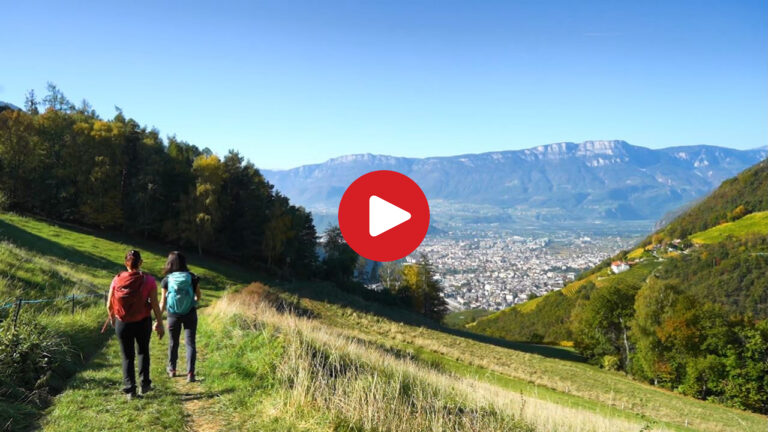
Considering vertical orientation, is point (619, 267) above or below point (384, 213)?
below

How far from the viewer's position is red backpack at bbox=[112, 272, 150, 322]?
237 inches

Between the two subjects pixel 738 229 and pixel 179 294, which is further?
pixel 738 229

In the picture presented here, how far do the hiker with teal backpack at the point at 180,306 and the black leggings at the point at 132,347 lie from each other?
659 mm

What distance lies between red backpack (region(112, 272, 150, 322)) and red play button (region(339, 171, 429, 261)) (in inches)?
195

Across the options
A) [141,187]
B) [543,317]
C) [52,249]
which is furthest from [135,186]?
[543,317]

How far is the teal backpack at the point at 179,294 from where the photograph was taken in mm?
7023

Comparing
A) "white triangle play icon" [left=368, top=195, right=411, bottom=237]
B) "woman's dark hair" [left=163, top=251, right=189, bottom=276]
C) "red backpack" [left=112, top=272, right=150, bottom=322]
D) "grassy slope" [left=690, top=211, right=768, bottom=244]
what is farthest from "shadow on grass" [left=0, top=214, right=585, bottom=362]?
"grassy slope" [left=690, top=211, right=768, bottom=244]

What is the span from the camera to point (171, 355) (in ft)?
24.0

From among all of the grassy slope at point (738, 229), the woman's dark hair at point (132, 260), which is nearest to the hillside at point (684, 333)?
the grassy slope at point (738, 229)

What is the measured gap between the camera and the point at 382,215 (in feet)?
34.6

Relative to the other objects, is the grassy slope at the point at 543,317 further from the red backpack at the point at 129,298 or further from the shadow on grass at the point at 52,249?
the red backpack at the point at 129,298

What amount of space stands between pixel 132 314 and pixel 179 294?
979 mm

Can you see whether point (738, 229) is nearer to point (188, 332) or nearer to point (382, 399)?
point (382, 399)

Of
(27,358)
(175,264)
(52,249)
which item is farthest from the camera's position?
(52,249)
